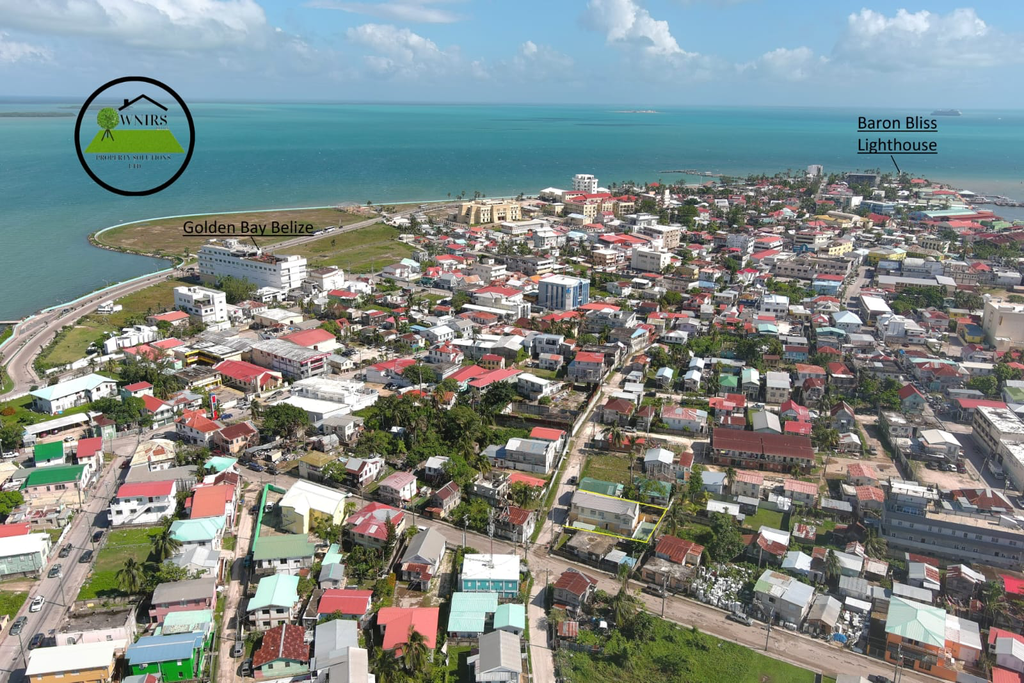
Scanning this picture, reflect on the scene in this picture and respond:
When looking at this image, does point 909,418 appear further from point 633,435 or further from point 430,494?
point 430,494

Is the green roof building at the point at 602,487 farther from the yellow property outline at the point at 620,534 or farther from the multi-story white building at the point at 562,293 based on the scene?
the multi-story white building at the point at 562,293

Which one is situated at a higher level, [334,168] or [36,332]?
[334,168]

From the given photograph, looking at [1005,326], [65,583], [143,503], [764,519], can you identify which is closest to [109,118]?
[143,503]

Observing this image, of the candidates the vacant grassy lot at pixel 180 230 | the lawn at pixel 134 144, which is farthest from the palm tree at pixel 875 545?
the vacant grassy lot at pixel 180 230

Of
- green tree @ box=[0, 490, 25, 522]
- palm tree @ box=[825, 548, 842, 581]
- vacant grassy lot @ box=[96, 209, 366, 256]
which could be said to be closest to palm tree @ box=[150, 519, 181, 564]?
green tree @ box=[0, 490, 25, 522]

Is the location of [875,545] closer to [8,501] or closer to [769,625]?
[769,625]

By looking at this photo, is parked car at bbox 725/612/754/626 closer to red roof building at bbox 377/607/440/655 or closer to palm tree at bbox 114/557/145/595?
red roof building at bbox 377/607/440/655

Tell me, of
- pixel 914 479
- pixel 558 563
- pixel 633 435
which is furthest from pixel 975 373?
pixel 558 563
